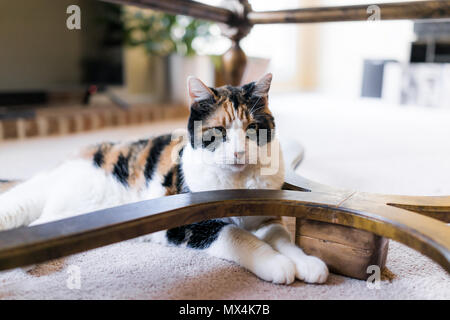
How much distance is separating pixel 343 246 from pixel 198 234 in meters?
0.32

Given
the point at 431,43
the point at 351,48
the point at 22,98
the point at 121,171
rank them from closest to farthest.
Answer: the point at 121,171 < the point at 22,98 < the point at 431,43 < the point at 351,48

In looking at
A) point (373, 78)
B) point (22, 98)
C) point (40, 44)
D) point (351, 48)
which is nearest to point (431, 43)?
point (373, 78)

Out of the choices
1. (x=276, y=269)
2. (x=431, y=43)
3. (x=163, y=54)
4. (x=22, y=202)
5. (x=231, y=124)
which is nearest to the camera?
(x=276, y=269)

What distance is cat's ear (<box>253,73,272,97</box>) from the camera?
90 centimetres

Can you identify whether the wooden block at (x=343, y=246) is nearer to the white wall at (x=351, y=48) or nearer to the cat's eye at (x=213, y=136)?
the cat's eye at (x=213, y=136)

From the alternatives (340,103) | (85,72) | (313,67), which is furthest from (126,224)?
(313,67)

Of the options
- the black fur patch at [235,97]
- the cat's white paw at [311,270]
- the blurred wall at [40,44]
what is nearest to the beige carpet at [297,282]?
the cat's white paw at [311,270]

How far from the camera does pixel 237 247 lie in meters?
0.84

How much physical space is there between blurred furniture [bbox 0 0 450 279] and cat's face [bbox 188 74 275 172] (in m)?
0.09

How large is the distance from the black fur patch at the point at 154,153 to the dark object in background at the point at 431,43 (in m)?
4.20

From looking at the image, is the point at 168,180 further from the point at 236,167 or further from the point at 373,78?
the point at 373,78

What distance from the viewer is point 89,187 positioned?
3.57ft

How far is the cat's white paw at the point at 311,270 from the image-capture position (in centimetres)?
76
